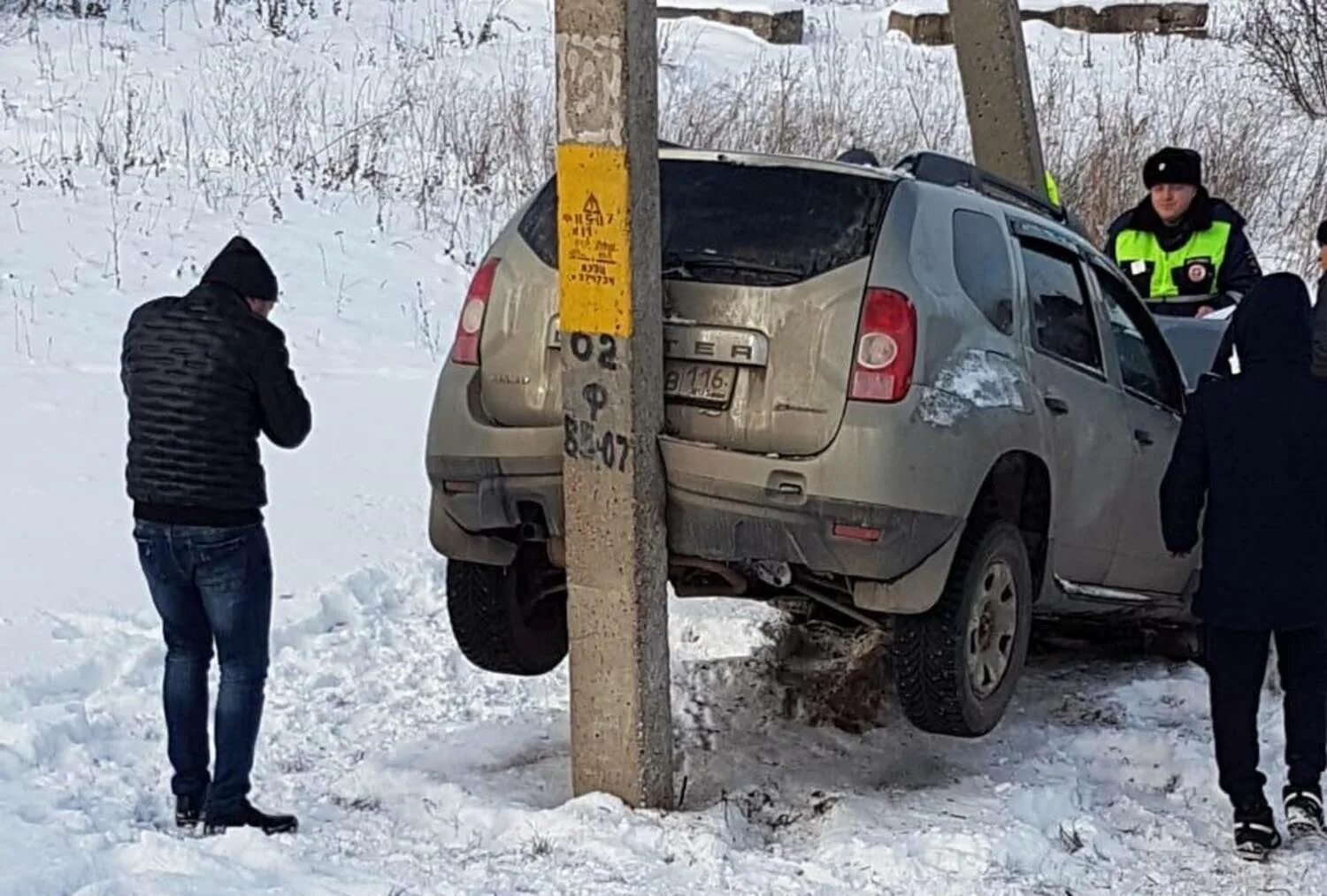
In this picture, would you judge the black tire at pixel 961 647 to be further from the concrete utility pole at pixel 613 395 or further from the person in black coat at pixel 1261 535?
the concrete utility pole at pixel 613 395

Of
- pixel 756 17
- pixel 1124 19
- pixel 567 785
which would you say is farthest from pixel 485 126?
pixel 1124 19

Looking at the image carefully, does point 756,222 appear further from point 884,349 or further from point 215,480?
point 215,480

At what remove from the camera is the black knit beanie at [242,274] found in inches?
188

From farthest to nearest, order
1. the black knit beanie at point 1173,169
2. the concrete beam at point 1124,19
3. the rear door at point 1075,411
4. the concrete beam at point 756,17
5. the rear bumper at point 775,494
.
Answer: the concrete beam at point 1124,19 → the concrete beam at point 756,17 → the black knit beanie at point 1173,169 → the rear door at point 1075,411 → the rear bumper at point 775,494

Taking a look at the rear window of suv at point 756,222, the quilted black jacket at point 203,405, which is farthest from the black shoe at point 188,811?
the rear window of suv at point 756,222

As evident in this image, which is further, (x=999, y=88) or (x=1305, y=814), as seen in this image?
(x=999, y=88)

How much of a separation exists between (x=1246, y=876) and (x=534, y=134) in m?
10.6

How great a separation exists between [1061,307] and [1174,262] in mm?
2416

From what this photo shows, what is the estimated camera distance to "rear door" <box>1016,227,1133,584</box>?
223 inches

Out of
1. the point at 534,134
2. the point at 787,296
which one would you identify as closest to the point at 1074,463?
the point at 787,296

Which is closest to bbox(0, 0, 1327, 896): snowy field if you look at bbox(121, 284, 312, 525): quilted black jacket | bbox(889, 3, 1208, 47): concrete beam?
bbox(121, 284, 312, 525): quilted black jacket

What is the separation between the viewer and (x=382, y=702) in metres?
6.13

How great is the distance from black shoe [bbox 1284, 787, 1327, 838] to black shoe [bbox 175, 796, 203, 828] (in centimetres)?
321

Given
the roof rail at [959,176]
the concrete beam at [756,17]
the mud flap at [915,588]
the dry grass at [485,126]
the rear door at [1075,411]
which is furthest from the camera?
the concrete beam at [756,17]
